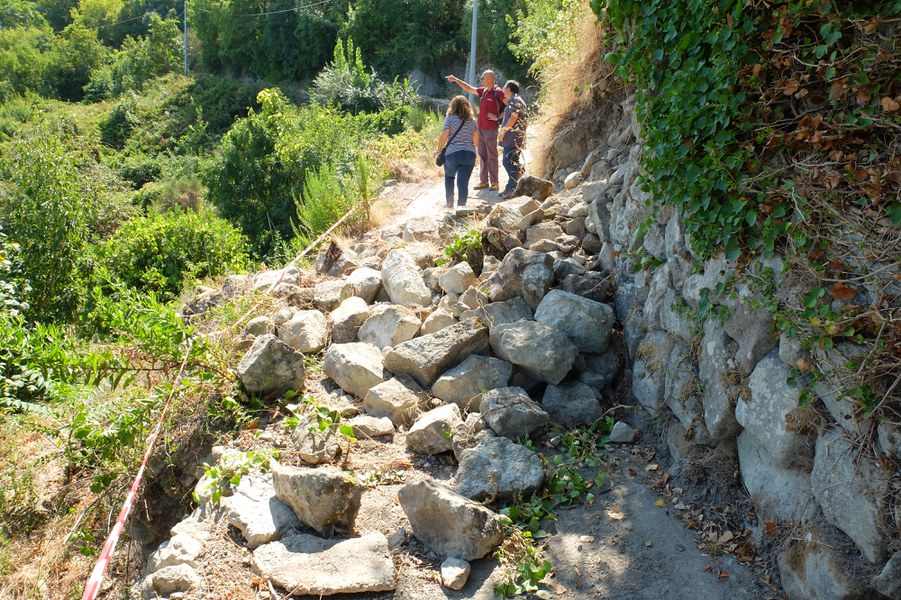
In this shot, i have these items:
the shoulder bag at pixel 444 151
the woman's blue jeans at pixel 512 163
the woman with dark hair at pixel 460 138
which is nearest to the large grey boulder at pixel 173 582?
the woman with dark hair at pixel 460 138

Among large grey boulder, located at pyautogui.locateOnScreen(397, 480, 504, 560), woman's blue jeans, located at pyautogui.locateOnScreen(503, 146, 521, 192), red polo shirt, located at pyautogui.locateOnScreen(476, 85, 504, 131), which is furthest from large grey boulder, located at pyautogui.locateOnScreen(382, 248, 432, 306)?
red polo shirt, located at pyautogui.locateOnScreen(476, 85, 504, 131)

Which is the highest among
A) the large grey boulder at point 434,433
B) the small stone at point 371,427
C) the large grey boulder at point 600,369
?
the large grey boulder at point 600,369

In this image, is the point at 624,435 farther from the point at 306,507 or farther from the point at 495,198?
the point at 495,198

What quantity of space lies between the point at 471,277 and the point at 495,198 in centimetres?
344

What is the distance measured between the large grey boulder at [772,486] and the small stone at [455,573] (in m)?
1.46

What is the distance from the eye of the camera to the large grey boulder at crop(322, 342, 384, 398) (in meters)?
5.14

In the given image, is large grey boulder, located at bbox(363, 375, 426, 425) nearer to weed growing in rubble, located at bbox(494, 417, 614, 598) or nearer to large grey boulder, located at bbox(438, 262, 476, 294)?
weed growing in rubble, located at bbox(494, 417, 614, 598)

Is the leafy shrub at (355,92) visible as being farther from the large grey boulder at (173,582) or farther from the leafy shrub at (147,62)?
the leafy shrub at (147,62)

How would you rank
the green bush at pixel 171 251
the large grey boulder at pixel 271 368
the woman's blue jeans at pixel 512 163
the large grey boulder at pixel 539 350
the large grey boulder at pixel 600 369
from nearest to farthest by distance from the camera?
the large grey boulder at pixel 539 350
the large grey boulder at pixel 600 369
the large grey boulder at pixel 271 368
the woman's blue jeans at pixel 512 163
the green bush at pixel 171 251

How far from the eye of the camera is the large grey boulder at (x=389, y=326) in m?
5.63

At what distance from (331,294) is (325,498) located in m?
3.09

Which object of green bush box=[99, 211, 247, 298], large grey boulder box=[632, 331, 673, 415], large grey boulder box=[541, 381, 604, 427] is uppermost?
large grey boulder box=[632, 331, 673, 415]

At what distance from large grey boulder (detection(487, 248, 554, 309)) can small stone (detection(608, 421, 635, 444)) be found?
1.26 metres

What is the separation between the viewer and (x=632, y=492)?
3.95 metres
